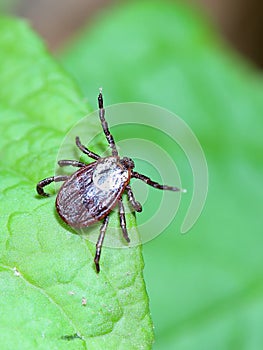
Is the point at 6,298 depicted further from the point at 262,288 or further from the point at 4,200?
the point at 262,288

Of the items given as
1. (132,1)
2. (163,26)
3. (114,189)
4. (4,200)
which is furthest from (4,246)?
(132,1)

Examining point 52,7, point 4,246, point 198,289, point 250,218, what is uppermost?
point 52,7

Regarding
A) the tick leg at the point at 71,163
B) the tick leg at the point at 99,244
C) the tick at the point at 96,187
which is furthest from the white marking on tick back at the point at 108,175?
the tick leg at the point at 99,244

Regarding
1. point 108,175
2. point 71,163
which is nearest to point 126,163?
point 108,175

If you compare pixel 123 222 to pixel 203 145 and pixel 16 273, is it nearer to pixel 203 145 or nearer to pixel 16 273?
pixel 16 273

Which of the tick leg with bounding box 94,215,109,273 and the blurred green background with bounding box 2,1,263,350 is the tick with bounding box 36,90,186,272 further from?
the blurred green background with bounding box 2,1,263,350

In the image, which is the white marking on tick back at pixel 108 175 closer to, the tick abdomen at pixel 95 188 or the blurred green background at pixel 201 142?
the tick abdomen at pixel 95 188
